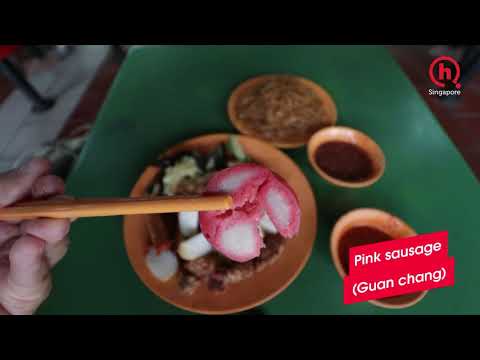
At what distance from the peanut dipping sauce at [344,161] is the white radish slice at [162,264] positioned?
0.64m

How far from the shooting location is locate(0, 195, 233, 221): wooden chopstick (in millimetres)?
535

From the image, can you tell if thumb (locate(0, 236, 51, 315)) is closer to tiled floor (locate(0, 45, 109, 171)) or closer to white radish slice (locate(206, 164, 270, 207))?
white radish slice (locate(206, 164, 270, 207))

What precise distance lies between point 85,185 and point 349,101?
1.27 metres

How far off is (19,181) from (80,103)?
1949mm

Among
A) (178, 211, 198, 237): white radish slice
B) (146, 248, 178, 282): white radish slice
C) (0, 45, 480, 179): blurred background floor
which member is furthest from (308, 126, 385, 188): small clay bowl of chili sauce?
(0, 45, 480, 179): blurred background floor

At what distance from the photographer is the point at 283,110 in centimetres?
134

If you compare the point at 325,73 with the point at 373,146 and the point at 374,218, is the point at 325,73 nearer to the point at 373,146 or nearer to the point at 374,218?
the point at 373,146

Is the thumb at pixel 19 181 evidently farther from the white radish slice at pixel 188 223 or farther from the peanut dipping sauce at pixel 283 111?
the peanut dipping sauce at pixel 283 111

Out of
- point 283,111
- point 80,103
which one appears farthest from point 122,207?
point 80,103

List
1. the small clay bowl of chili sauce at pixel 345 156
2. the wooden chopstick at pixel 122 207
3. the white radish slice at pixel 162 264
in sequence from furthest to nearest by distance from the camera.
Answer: the small clay bowl of chili sauce at pixel 345 156, the white radish slice at pixel 162 264, the wooden chopstick at pixel 122 207

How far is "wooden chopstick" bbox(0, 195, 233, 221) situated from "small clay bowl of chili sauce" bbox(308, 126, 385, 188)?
629mm

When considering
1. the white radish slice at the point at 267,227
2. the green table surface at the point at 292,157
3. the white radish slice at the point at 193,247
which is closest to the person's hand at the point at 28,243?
the green table surface at the point at 292,157

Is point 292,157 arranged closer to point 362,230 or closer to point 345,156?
point 345,156

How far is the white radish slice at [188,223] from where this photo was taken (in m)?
0.90
